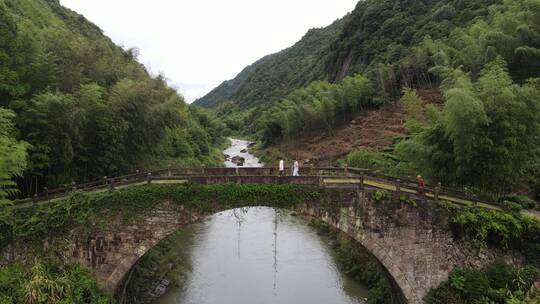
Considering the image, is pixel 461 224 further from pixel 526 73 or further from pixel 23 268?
pixel 526 73

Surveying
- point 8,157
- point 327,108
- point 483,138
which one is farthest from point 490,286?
point 327,108

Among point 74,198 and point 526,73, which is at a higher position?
point 526,73

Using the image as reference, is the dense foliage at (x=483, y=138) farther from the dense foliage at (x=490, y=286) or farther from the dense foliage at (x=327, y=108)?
the dense foliage at (x=327, y=108)

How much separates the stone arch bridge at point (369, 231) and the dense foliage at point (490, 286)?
1.15 feet

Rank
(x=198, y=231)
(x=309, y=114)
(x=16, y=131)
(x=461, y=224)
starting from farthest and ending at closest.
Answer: (x=309, y=114) → (x=198, y=231) → (x=16, y=131) → (x=461, y=224)

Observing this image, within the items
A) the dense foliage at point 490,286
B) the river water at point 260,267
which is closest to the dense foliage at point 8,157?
the river water at point 260,267

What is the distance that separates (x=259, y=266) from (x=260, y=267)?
0.16 meters

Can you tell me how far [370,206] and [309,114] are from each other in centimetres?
4720

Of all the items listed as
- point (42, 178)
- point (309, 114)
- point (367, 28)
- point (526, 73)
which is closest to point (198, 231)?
point (42, 178)

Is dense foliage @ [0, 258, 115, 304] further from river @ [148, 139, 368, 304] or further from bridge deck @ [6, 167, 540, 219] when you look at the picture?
river @ [148, 139, 368, 304]

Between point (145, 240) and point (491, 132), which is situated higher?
point (491, 132)

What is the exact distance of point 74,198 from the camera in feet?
55.6

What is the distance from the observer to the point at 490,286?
15.6 meters

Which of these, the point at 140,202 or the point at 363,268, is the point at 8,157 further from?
the point at 363,268
